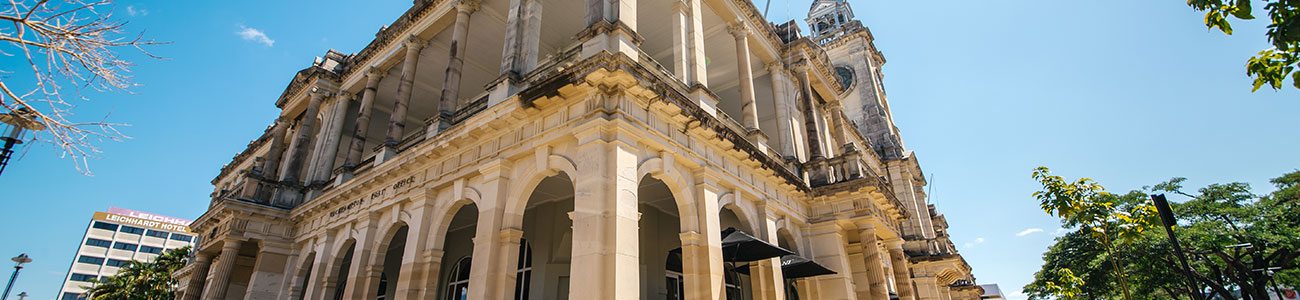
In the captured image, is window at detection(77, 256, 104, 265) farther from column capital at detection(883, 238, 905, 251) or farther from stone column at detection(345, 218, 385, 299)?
column capital at detection(883, 238, 905, 251)

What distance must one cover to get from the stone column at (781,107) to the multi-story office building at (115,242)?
4183 inches

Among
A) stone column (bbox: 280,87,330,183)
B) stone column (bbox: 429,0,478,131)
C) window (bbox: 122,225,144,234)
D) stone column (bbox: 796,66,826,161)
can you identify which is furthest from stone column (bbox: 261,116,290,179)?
window (bbox: 122,225,144,234)

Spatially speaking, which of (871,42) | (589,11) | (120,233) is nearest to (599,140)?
(589,11)

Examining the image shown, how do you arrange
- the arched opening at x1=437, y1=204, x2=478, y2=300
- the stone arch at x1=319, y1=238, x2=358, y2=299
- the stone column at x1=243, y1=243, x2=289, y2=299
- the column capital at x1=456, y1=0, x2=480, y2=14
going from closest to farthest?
the stone arch at x1=319, y1=238, x2=358, y2=299 < the column capital at x1=456, y1=0, x2=480, y2=14 < the stone column at x1=243, y1=243, x2=289, y2=299 < the arched opening at x1=437, y1=204, x2=478, y2=300

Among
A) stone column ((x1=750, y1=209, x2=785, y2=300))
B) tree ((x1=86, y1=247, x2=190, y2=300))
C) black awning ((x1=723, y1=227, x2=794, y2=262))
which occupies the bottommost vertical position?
stone column ((x1=750, y1=209, x2=785, y2=300))

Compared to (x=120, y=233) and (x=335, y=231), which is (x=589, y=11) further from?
(x=120, y=233)

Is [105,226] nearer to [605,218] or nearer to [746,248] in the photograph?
[605,218]

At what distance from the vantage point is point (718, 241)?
10.4m

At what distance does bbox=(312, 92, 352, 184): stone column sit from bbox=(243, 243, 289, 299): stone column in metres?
2.57

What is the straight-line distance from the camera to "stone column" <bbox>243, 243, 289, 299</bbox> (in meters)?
16.7

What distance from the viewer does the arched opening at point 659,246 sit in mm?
15219

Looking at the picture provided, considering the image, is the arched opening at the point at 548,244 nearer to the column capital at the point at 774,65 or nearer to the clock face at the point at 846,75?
the column capital at the point at 774,65

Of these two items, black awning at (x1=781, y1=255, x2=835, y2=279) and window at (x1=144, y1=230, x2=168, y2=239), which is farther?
window at (x1=144, y1=230, x2=168, y2=239)

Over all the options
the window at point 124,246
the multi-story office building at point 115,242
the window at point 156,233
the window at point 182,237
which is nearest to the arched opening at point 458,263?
the multi-story office building at point 115,242
